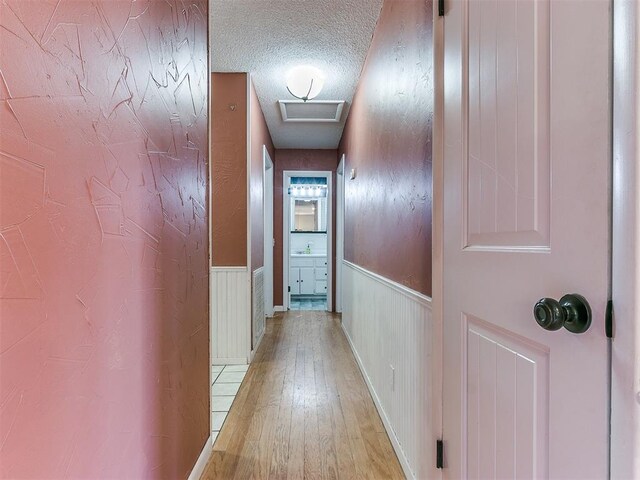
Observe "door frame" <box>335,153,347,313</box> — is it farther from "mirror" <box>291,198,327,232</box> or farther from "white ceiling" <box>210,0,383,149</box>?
"mirror" <box>291,198,327,232</box>

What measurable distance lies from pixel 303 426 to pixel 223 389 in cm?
78

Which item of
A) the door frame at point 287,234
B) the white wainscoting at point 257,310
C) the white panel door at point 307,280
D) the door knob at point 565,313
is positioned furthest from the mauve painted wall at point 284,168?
the door knob at point 565,313

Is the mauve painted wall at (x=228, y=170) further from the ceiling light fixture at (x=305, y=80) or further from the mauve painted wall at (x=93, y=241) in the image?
the mauve painted wall at (x=93, y=241)

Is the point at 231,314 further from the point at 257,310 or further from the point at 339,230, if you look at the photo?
the point at 339,230

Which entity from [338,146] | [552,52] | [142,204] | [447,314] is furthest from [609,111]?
[338,146]

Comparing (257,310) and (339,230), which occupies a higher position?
(339,230)

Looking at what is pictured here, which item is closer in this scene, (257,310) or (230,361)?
(230,361)

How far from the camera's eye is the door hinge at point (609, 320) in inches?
20.4

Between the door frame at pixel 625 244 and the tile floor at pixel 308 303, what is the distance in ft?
15.9

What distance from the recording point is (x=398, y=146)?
1.69 metres

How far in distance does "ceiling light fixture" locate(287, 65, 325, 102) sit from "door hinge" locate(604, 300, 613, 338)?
9.08ft

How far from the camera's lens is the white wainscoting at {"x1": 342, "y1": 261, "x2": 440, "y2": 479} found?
1.24m

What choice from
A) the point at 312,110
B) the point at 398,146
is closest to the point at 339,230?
the point at 312,110

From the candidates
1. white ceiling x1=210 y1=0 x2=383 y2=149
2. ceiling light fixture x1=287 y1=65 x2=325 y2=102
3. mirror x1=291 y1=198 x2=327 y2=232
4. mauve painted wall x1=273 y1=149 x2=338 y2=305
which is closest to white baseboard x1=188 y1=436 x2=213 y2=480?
white ceiling x1=210 y1=0 x2=383 y2=149
